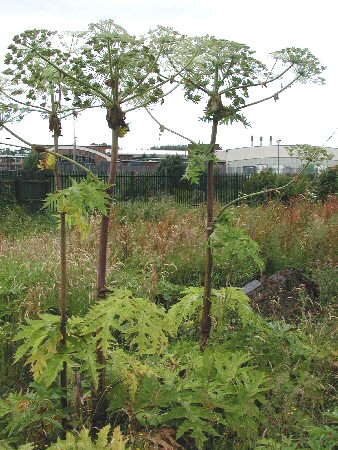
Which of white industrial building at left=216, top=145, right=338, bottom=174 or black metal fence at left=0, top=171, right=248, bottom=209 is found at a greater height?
white industrial building at left=216, top=145, right=338, bottom=174

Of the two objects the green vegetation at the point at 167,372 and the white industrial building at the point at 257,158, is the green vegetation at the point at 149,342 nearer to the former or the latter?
the green vegetation at the point at 167,372

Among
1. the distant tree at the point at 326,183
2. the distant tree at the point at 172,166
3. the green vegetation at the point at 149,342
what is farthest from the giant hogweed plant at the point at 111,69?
the distant tree at the point at 172,166

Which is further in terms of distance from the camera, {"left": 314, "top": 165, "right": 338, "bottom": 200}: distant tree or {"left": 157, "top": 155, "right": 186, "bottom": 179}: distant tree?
{"left": 157, "top": 155, "right": 186, "bottom": 179}: distant tree

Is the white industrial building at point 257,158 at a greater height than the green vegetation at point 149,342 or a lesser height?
greater

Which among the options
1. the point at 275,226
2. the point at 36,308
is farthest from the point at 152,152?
the point at 36,308

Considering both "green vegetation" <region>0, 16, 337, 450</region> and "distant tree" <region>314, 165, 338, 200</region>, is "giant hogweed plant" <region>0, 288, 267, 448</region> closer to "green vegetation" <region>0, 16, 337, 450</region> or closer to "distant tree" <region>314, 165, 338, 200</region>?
"green vegetation" <region>0, 16, 337, 450</region>

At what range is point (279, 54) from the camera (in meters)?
3.81

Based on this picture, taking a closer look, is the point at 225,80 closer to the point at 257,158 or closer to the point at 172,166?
the point at 172,166

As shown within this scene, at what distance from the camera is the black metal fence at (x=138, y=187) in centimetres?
1941

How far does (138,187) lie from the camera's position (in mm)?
23672

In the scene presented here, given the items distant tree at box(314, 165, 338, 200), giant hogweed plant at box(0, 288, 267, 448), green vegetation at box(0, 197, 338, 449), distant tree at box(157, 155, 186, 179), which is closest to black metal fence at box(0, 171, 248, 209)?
distant tree at box(157, 155, 186, 179)

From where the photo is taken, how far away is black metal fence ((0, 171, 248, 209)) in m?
19.4

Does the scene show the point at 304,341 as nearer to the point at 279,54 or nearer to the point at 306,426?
the point at 306,426

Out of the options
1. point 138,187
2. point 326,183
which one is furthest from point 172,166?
point 326,183
